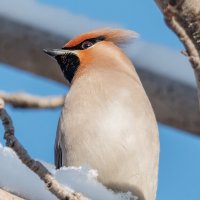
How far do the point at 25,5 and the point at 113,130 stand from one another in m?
1.20

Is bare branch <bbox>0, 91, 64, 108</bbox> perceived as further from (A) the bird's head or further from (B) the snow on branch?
(B) the snow on branch

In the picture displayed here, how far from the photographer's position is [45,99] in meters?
2.85

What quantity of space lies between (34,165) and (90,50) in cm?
134

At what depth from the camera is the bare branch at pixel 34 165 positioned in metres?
1.73

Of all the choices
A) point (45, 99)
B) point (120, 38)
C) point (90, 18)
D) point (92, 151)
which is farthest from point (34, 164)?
point (90, 18)

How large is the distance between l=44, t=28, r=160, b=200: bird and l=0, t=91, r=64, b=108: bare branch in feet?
0.32

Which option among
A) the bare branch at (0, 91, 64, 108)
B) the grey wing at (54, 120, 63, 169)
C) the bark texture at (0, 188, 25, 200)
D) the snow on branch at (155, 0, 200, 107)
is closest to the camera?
the snow on branch at (155, 0, 200, 107)

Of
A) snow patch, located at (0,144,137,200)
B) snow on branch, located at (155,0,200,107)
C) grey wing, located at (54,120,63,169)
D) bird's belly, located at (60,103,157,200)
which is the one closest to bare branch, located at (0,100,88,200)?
snow patch, located at (0,144,137,200)

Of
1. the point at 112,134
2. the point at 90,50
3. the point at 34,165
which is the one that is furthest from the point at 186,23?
the point at 90,50

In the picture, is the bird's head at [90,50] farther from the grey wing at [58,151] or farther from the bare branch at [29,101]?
the grey wing at [58,151]

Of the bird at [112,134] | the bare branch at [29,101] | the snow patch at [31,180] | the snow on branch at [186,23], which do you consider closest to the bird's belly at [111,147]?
the bird at [112,134]

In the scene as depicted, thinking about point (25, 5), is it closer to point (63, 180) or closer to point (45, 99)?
point (45, 99)

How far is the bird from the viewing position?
2.54m

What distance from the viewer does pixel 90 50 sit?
10.1 feet
